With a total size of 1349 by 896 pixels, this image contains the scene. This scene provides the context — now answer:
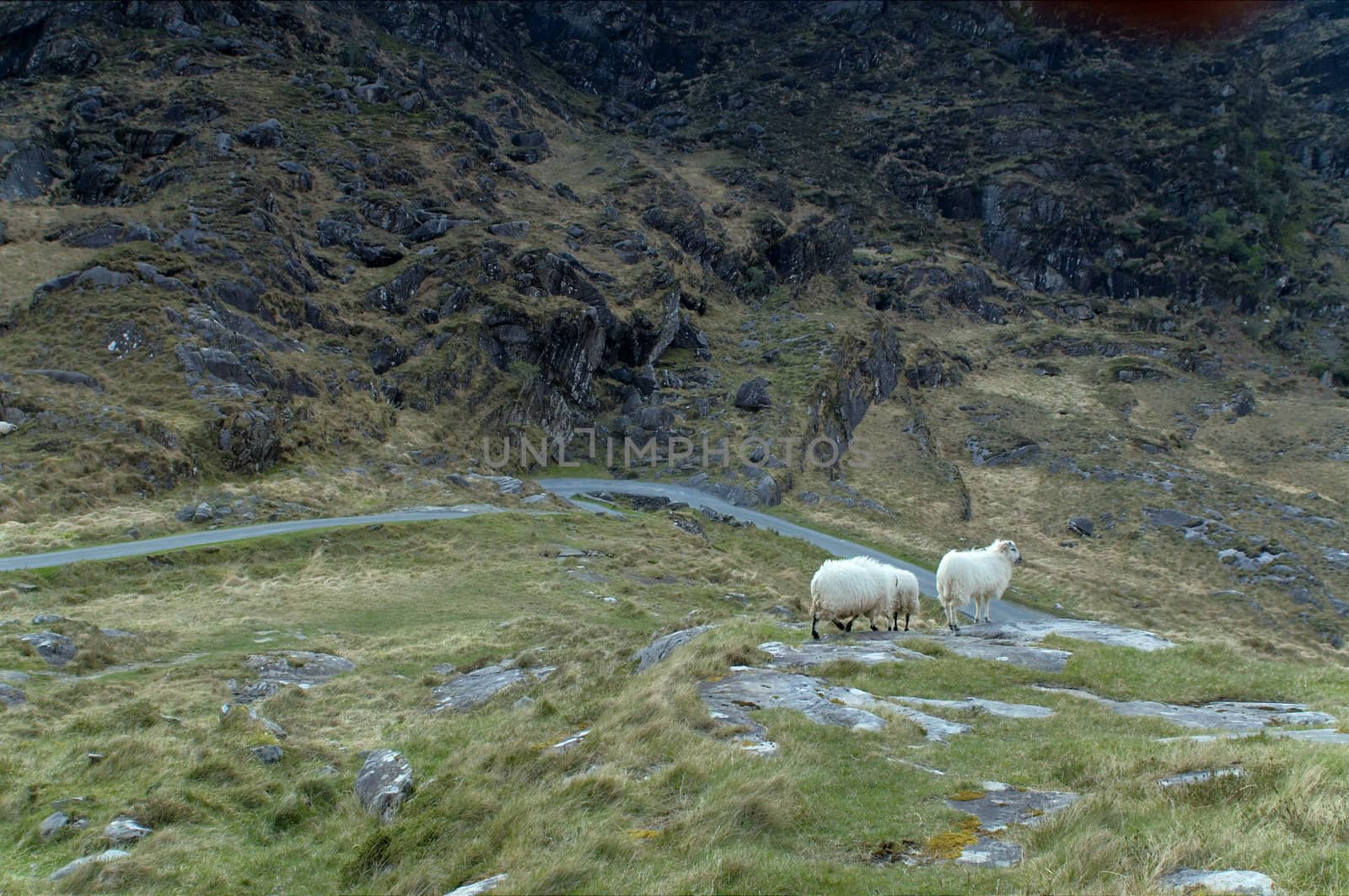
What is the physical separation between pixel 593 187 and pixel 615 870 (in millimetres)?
118189

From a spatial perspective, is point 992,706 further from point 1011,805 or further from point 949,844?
point 949,844

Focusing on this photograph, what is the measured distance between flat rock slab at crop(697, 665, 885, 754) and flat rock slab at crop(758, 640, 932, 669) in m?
0.91

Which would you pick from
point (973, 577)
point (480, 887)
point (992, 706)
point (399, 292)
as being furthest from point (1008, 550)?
point (399, 292)

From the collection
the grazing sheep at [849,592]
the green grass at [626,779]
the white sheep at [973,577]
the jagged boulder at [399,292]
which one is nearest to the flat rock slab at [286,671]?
the green grass at [626,779]

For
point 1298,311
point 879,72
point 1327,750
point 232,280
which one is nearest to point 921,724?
point 1327,750

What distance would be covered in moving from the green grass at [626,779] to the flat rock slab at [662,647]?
20.0 inches

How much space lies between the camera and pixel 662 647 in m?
16.6

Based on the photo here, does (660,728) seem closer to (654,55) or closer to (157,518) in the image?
(157,518)

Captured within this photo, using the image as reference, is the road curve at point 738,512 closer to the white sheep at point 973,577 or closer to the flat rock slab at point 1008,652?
the white sheep at point 973,577

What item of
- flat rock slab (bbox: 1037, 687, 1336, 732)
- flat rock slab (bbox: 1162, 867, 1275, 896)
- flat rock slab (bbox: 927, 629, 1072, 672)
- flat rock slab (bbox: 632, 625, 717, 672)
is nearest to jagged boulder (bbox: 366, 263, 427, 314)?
flat rock slab (bbox: 632, 625, 717, 672)

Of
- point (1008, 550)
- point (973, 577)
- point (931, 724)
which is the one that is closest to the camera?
→ point (931, 724)

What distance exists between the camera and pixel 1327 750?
800 centimetres

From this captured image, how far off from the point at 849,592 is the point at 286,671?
13.9 metres

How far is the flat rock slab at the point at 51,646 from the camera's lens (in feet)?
59.3
